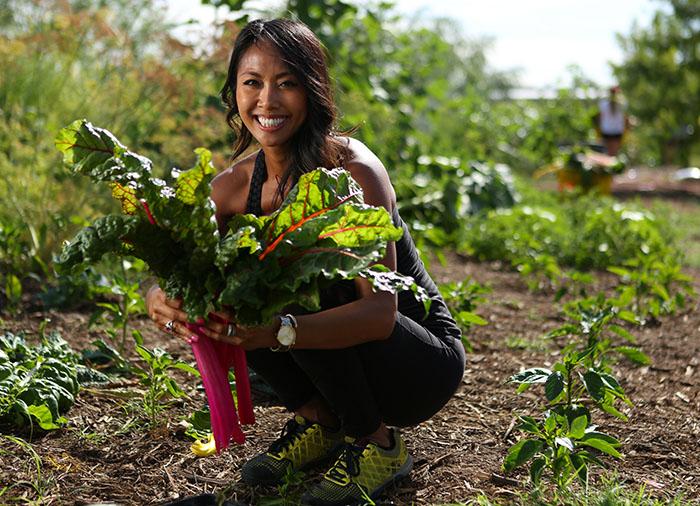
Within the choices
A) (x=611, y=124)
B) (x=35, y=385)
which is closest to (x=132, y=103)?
(x=35, y=385)

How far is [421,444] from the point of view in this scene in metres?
2.72

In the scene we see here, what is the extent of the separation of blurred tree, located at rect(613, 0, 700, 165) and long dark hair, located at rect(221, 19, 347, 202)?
18028mm

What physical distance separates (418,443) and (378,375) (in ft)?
1.49

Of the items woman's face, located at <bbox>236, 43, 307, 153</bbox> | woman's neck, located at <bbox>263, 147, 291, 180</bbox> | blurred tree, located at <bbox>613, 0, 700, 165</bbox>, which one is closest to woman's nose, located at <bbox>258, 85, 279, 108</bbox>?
woman's face, located at <bbox>236, 43, 307, 153</bbox>

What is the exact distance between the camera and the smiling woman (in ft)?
7.23

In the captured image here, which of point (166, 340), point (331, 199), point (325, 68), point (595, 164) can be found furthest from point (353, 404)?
point (595, 164)

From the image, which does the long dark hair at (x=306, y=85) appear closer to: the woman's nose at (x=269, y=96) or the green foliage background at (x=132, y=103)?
the woman's nose at (x=269, y=96)

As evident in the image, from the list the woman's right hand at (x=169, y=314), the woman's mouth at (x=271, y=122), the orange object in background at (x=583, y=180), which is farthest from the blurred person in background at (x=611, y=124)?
the woman's right hand at (x=169, y=314)

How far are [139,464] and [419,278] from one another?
3.06 ft

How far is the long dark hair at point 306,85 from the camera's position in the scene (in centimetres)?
238

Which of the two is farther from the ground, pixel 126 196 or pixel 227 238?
pixel 126 196

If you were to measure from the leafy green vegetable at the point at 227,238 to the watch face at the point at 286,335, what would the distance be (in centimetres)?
10

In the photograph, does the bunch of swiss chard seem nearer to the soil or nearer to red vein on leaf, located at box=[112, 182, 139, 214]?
red vein on leaf, located at box=[112, 182, 139, 214]

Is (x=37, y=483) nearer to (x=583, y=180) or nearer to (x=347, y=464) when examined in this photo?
(x=347, y=464)
